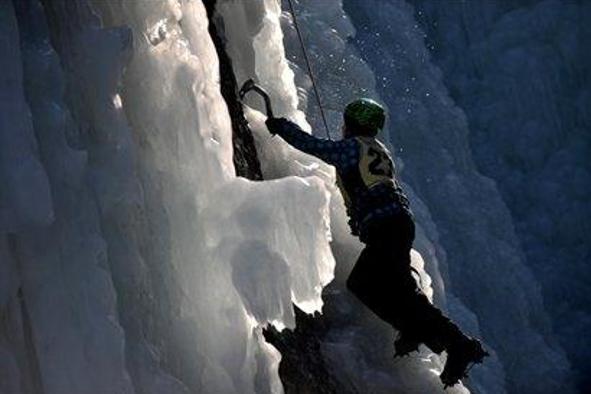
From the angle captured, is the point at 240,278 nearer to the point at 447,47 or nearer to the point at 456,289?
the point at 456,289

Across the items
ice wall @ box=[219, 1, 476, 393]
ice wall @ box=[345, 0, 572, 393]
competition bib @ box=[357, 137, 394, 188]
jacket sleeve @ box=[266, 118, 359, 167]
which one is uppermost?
jacket sleeve @ box=[266, 118, 359, 167]

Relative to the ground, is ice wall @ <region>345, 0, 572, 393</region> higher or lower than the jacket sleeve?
lower

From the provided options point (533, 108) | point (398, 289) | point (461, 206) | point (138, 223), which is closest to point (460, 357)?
point (398, 289)

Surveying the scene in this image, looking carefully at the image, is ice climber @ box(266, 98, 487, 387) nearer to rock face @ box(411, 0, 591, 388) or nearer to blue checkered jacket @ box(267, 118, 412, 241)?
blue checkered jacket @ box(267, 118, 412, 241)

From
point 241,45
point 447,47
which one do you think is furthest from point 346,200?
point 447,47

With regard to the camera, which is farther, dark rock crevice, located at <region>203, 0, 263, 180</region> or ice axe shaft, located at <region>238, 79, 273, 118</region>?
ice axe shaft, located at <region>238, 79, 273, 118</region>

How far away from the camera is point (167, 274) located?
4.26 meters

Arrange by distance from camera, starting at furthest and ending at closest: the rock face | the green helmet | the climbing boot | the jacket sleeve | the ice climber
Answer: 1. the rock face
2. the climbing boot
3. the green helmet
4. the ice climber
5. the jacket sleeve

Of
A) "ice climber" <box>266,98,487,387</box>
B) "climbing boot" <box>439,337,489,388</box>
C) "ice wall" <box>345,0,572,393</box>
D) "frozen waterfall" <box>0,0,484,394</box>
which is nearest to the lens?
"frozen waterfall" <box>0,0,484,394</box>

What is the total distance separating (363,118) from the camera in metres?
5.43

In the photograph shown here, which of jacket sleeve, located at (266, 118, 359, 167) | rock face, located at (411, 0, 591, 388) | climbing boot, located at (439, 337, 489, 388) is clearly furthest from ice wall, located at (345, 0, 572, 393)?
jacket sleeve, located at (266, 118, 359, 167)

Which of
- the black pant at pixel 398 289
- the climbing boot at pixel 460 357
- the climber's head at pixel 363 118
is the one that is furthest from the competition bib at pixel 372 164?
the climbing boot at pixel 460 357

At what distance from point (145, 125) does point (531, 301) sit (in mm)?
9357

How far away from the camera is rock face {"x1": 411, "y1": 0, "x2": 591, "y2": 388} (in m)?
14.1
